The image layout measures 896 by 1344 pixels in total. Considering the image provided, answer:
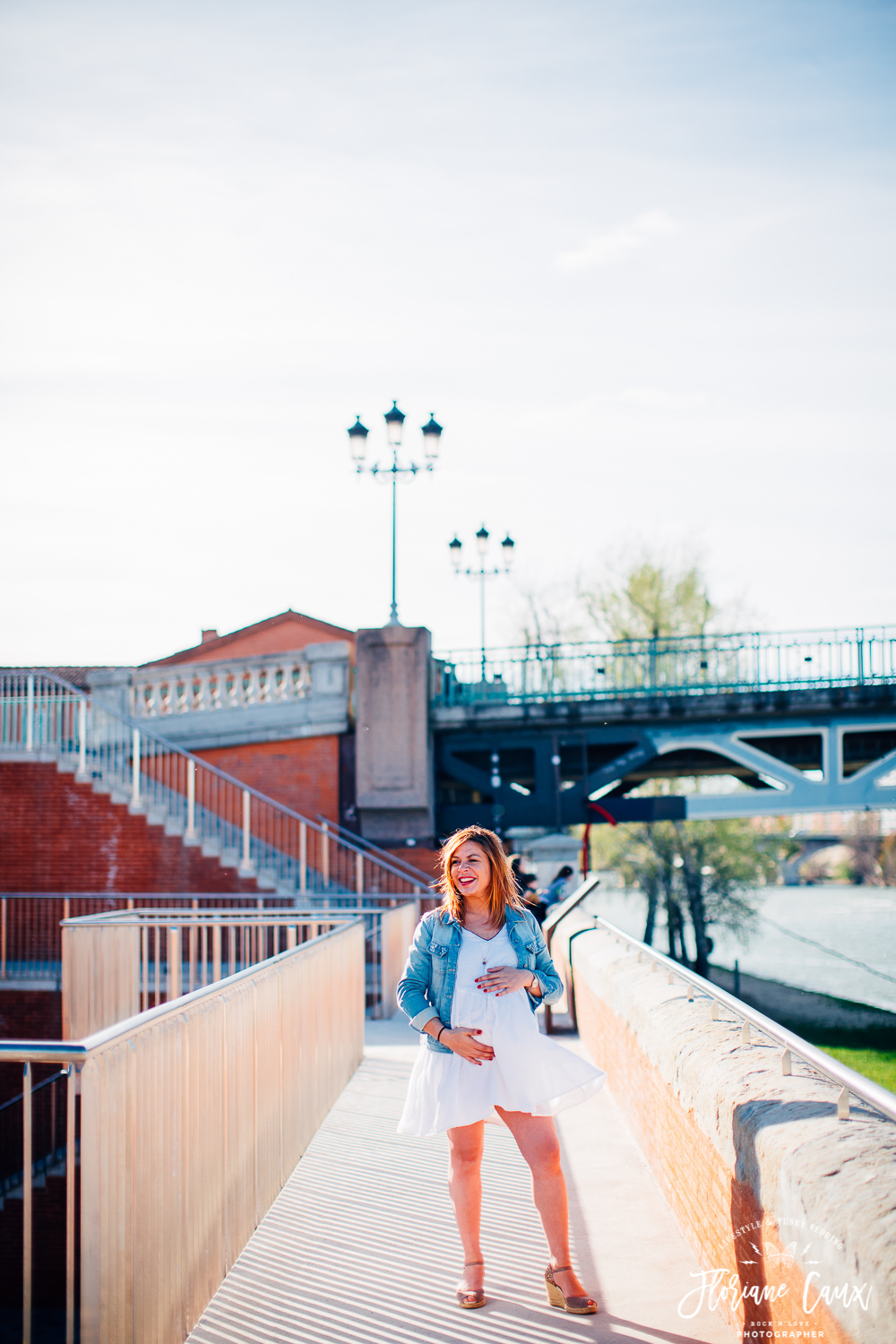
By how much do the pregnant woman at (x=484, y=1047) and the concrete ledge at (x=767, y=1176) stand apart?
1.72 feet

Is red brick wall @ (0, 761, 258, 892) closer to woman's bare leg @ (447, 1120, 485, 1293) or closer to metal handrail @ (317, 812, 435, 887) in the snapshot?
Result: metal handrail @ (317, 812, 435, 887)

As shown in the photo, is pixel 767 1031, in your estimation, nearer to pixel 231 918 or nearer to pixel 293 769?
pixel 231 918

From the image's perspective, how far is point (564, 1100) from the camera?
167 inches

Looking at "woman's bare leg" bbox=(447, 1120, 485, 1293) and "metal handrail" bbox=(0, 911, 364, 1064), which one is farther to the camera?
"woman's bare leg" bbox=(447, 1120, 485, 1293)

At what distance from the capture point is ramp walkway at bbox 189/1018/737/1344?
4.21 meters

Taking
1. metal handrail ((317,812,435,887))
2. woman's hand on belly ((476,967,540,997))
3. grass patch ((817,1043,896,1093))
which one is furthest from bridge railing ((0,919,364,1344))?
metal handrail ((317,812,435,887))

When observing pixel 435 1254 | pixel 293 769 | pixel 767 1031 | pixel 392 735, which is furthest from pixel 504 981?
pixel 293 769

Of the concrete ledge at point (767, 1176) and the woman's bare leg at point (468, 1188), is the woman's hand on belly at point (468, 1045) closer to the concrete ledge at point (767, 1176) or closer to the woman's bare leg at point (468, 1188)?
the woman's bare leg at point (468, 1188)

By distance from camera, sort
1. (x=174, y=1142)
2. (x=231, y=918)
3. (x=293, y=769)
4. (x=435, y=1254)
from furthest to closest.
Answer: (x=293, y=769) < (x=231, y=918) < (x=435, y=1254) < (x=174, y=1142)

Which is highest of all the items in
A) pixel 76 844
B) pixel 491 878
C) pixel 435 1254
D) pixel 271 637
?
pixel 271 637

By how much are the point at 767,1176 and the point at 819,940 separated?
45.3 meters

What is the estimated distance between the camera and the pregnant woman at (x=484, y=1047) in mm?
4188

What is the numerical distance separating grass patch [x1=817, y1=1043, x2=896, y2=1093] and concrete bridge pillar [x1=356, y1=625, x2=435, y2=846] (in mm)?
8226

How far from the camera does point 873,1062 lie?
18.0m
